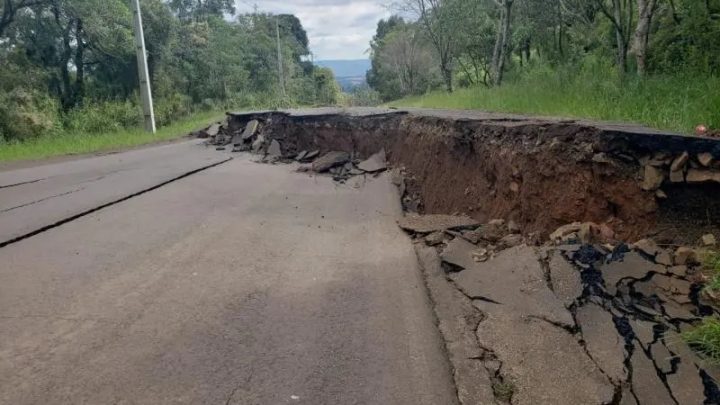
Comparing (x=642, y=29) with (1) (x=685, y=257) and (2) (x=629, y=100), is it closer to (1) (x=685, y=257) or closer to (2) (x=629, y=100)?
(2) (x=629, y=100)

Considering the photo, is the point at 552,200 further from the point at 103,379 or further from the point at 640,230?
the point at 103,379

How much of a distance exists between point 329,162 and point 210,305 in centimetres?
697

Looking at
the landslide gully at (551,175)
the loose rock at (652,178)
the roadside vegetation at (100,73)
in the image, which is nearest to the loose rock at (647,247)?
the landslide gully at (551,175)

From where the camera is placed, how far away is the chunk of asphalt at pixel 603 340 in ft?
9.59

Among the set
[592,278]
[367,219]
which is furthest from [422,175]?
[592,278]

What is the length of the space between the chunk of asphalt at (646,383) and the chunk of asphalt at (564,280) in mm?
650

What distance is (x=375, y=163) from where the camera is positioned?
34.7 feet

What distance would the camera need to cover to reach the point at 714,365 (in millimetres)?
2854

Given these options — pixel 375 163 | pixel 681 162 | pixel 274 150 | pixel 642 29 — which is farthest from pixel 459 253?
pixel 274 150

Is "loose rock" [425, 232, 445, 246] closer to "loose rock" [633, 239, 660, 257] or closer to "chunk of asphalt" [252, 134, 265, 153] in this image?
"loose rock" [633, 239, 660, 257]

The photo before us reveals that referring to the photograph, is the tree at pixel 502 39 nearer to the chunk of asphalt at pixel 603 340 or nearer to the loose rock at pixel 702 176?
the loose rock at pixel 702 176

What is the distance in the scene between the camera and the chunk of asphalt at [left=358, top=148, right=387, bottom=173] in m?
10.3

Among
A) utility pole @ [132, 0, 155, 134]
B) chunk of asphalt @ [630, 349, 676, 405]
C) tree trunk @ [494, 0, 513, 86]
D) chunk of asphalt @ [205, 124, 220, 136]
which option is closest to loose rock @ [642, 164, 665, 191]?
chunk of asphalt @ [630, 349, 676, 405]

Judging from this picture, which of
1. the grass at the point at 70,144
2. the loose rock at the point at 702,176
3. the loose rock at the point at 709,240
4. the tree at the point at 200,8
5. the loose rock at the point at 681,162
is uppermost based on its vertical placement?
the tree at the point at 200,8
